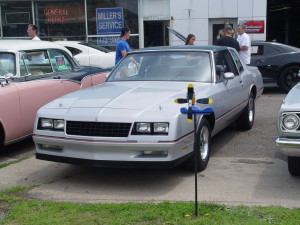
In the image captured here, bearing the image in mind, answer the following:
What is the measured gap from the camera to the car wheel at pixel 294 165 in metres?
5.33

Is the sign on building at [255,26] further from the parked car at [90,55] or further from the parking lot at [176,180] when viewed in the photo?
the parking lot at [176,180]

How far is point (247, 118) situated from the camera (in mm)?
7945

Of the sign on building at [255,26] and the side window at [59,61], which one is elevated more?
the sign on building at [255,26]

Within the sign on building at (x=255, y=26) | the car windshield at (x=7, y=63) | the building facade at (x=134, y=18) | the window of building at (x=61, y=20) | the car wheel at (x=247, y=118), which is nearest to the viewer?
the car windshield at (x=7, y=63)

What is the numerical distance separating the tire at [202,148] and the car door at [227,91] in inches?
17.2

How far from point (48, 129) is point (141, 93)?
1212mm

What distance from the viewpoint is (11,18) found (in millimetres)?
18469

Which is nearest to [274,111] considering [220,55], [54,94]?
[220,55]

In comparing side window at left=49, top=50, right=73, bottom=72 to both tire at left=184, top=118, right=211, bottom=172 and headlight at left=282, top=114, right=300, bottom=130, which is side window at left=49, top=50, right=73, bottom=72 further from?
headlight at left=282, top=114, right=300, bottom=130

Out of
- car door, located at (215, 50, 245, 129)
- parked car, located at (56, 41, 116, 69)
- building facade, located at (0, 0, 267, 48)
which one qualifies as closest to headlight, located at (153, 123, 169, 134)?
car door, located at (215, 50, 245, 129)

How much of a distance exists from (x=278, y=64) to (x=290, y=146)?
297 inches

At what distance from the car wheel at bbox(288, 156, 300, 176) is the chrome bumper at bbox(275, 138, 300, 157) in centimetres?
40

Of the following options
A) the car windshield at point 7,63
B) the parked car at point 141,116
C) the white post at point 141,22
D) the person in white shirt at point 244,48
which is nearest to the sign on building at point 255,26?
the white post at point 141,22

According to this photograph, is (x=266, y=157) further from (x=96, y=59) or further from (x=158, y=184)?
(x=96, y=59)
